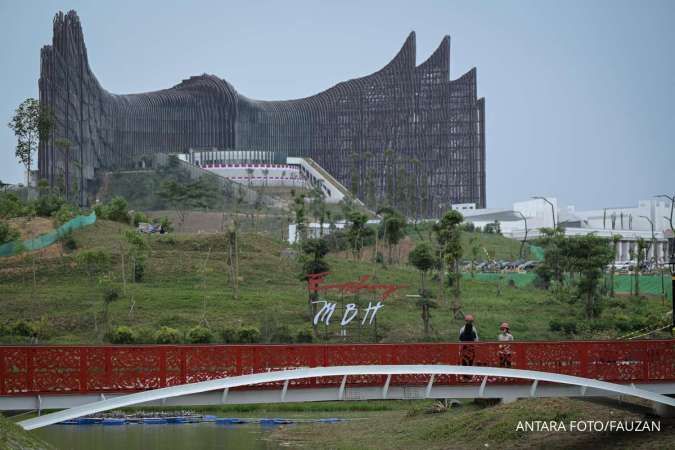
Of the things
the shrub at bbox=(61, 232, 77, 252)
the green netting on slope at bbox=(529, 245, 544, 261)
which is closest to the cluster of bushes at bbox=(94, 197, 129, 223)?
the shrub at bbox=(61, 232, 77, 252)

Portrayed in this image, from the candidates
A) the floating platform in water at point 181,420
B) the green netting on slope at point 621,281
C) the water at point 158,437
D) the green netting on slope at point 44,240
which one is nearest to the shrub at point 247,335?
the floating platform in water at point 181,420

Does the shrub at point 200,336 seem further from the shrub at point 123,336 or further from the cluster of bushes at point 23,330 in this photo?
the cluster of bushes at point 23,330

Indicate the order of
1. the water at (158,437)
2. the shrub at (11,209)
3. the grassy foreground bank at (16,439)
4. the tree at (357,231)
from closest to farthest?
the grassy foreground bank at (16,439) < the water at (158,437) < the tree at (357,231) < the shrub at (11,209)

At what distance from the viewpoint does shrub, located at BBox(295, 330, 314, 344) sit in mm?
41406

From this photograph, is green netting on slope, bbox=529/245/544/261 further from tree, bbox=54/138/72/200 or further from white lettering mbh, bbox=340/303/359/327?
white lettering mbh, bbox=340/303/359/327

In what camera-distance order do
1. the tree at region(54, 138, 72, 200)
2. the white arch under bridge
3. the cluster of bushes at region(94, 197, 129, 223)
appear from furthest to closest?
1. the tree at region(54, 138, 72, 200)
2. the cluster of bushes at region(94, 197, 129, 223)
3. the white arch under bridge

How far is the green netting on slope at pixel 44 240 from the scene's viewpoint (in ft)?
176

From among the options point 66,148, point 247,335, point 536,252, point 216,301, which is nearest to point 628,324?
point 247,335

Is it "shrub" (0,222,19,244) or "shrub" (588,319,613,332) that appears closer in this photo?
"shrub" (588,319,613,332)

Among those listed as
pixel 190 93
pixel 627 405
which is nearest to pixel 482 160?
pixel 190 93

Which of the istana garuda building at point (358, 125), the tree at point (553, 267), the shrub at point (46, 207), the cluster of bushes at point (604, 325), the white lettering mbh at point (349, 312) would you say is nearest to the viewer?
the white lettering mbh at point (349, 312)

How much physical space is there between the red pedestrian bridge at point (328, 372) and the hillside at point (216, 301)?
19967mm

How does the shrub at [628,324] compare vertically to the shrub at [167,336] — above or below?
below

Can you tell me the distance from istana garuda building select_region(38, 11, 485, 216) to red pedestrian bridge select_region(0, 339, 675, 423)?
87.6 metres
